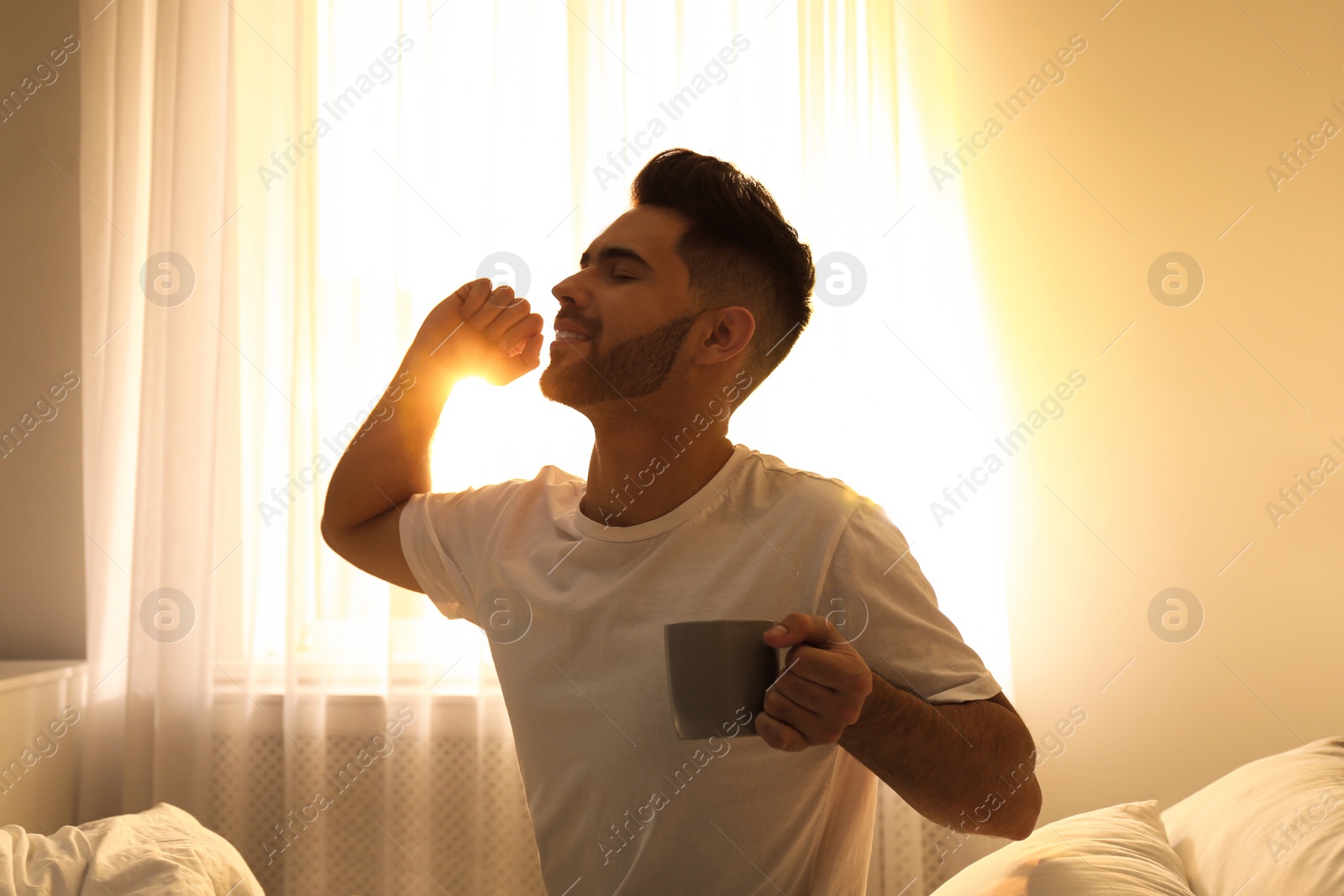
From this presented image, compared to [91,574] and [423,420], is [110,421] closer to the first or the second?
[91,574]

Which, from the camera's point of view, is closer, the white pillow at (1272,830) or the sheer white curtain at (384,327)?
the white pillow at (1272,830)

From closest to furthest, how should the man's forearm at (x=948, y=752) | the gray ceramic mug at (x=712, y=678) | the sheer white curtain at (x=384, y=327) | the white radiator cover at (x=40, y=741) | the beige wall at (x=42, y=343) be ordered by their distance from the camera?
the gray ceramic mug at (x=712, y=678) → the man's forearm at (x=948, y=752) → the white radiator cover at (x=40, y=741) → the sheer white curtain at (x=384, y=327) → the beige wall at (x=42, y=343)

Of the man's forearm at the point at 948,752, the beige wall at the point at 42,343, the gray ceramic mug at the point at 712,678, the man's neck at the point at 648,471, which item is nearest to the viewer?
the gray ceramic mug at the point at 712,678

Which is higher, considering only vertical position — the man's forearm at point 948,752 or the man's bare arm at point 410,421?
the man's bare arm at point 410,421

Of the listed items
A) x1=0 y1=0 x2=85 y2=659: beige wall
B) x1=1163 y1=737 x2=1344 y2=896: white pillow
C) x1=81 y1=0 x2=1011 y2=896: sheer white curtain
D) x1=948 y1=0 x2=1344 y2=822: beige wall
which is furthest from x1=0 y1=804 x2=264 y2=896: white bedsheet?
x1=948 y1=0 x2=1344 y2=822: beige wall

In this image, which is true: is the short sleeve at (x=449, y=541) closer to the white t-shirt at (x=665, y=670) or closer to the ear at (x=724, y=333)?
the white t-shirt at (x=665, y=670)

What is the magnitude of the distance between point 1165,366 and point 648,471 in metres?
1.55

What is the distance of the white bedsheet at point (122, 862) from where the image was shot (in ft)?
4.05

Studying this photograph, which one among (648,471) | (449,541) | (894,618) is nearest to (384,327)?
(449,541)

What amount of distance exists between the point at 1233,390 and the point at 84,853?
2353mm

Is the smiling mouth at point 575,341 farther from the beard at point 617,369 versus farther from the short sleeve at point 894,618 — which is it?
the short sleeve at point 894,618

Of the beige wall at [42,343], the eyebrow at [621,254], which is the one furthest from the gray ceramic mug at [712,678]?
the beige wall at [42,343]

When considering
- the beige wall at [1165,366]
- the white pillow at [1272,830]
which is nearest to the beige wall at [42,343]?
the beige wall at [1165,366]

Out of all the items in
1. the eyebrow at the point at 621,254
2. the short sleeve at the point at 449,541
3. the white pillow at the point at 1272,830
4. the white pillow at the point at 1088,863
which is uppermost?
the eyebrow at the point at 621,254
